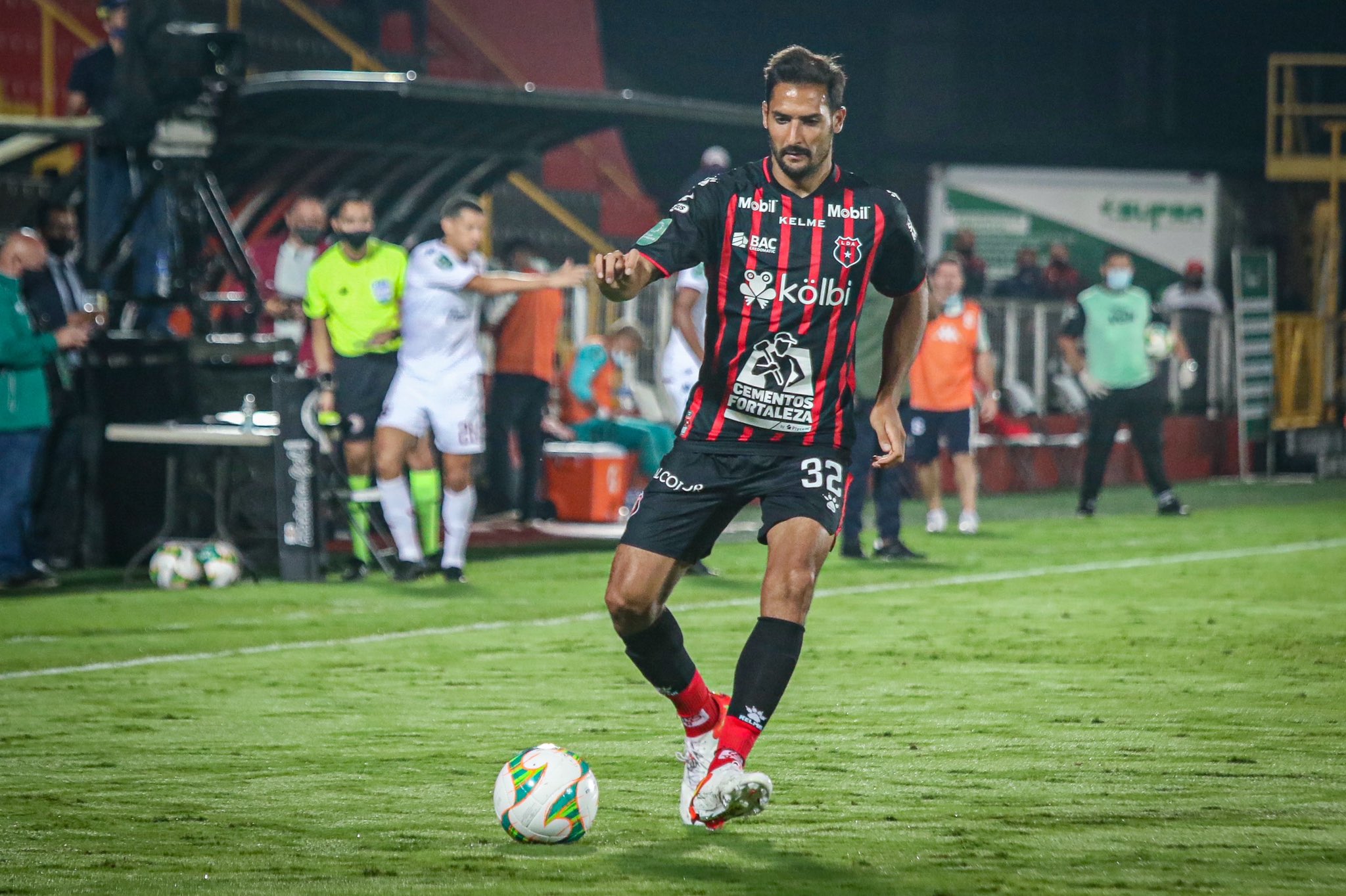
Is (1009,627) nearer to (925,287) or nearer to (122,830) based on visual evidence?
(925,287)

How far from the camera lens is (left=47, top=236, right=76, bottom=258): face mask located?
12156 mm

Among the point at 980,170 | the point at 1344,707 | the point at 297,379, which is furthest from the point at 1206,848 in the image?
the point at 980,170

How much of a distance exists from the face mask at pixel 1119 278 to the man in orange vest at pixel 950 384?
1759mm

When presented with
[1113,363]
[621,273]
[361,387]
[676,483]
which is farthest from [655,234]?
[1113,363]

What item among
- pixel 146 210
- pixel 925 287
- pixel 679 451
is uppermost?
pixel 146 210

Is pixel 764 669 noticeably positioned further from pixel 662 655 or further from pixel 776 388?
pixel 776 388

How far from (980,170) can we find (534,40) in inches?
279

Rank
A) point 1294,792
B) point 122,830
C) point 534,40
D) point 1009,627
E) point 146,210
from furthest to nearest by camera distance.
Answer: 1. point 534,40
2. point 146,210
3. point 1009,627
4. point 1294,792
5. point 122,830

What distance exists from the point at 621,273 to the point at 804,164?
2.19 ft

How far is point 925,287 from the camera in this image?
5.93 m

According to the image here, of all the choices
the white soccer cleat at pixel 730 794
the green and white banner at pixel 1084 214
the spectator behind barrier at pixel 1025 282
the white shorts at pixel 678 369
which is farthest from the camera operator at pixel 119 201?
the green and white banner at pixel 1084 214

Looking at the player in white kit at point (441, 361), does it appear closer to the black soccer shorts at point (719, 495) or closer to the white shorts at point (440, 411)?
the white shorts at point (440, 411)

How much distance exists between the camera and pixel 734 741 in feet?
17.0

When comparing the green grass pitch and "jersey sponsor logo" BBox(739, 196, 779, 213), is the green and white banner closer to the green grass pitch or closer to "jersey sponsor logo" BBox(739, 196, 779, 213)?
Result: the green grass pitch
